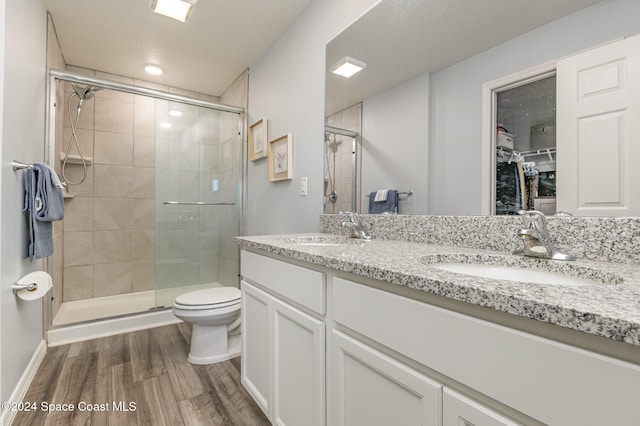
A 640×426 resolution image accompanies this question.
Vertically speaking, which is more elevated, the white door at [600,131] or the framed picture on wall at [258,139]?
the framed picture on wall at [258,139]

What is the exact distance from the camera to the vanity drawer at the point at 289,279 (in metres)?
0.95

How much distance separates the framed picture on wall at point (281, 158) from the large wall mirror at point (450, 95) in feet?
1.70

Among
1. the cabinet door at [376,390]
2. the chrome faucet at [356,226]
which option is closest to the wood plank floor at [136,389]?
the cabinet door at [376,390]

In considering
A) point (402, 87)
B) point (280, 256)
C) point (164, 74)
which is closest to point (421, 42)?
point (402, 87)

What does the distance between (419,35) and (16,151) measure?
1.95 metres

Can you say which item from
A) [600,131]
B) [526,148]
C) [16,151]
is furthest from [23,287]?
[600,131]

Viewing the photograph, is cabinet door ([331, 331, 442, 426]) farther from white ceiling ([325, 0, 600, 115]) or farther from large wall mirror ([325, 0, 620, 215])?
white ceiling ([325, 0, 600, 115])

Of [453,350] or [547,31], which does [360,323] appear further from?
[547,31]

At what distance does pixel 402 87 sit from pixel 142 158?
2859 millimetres

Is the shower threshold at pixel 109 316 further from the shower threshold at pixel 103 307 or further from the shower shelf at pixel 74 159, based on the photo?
the shower shelf at pixel 74 159

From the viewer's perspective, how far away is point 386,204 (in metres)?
1.40

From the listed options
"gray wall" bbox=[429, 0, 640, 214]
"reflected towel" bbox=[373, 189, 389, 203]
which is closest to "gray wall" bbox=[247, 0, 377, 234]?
"reflected towel" bbox=[373, 189, 389, 203]

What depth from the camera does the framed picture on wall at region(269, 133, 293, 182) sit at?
2074 mm

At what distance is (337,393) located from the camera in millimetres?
858
